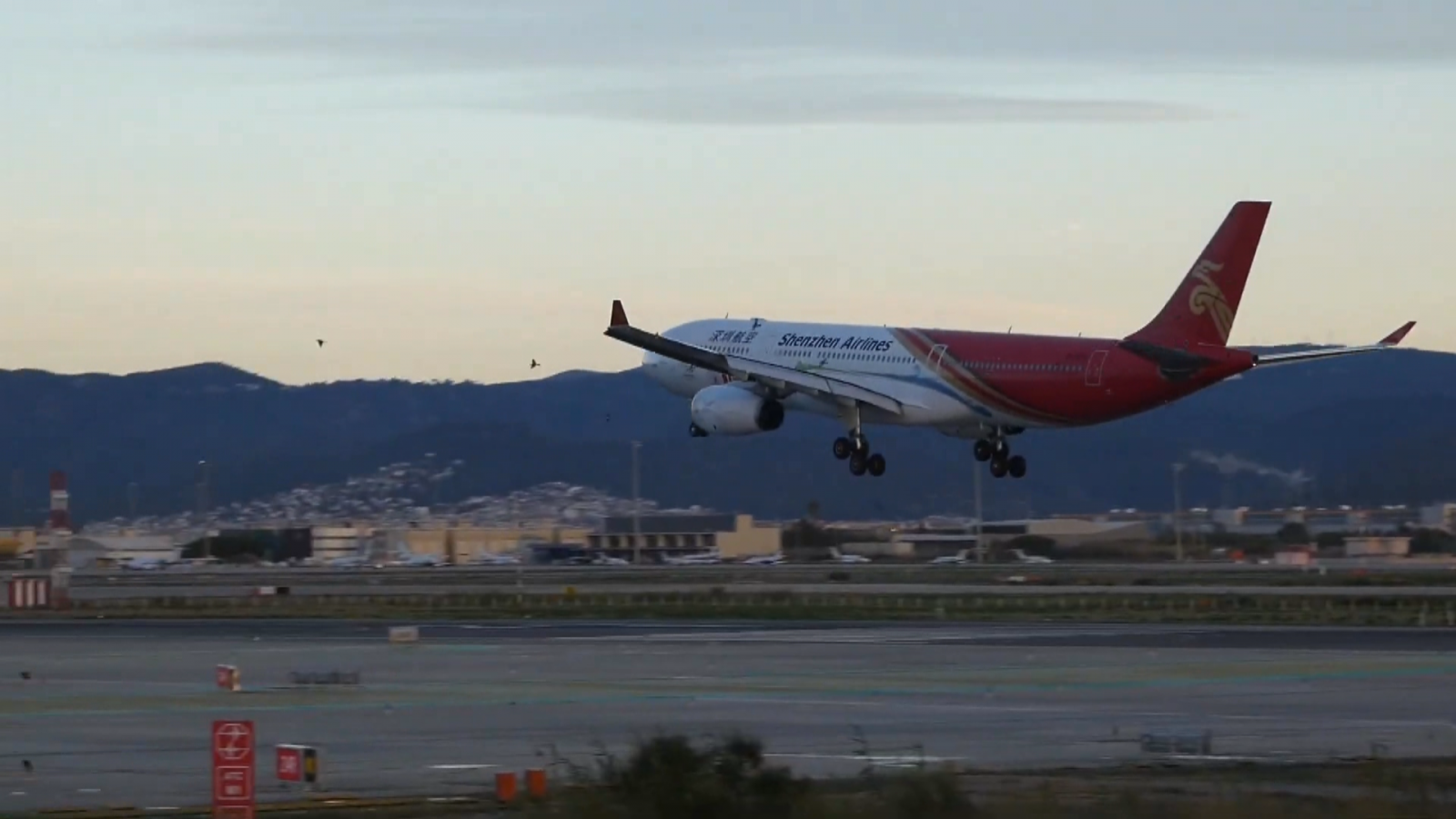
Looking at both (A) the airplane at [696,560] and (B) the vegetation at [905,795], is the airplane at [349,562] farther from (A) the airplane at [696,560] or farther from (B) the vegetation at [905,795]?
(B) the vegetation at [905,795]

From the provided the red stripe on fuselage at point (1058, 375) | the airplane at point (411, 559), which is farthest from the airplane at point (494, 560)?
the red stripe on fuselage at point (1058, 375)

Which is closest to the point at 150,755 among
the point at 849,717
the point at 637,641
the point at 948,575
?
the point at 849,717

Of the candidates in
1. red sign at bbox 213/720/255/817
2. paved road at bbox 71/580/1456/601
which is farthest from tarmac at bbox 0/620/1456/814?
paved road at bbox 71/580/1456/601

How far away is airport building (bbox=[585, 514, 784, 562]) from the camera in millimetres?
152250

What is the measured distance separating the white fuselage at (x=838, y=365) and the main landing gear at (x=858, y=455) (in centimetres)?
72

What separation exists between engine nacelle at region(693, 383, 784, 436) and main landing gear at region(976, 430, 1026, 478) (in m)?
5.53

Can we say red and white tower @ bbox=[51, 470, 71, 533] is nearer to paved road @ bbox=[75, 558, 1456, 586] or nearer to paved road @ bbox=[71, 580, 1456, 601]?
paved road @ bbox=[71, 580, 1456, 601]

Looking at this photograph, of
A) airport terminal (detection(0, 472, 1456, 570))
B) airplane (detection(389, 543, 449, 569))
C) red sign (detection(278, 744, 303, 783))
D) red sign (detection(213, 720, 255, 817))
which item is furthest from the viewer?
airplane (detection(389, 543, 449, 569))

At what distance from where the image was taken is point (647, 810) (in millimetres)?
17141

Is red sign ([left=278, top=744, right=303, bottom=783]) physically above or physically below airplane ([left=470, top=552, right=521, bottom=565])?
below

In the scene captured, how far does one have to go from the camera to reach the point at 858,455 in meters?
65.5

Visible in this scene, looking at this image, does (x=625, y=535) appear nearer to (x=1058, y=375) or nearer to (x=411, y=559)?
(x=411, y=559)

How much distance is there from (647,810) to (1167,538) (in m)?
93.9

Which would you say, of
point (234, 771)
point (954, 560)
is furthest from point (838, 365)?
point (954, 560)
